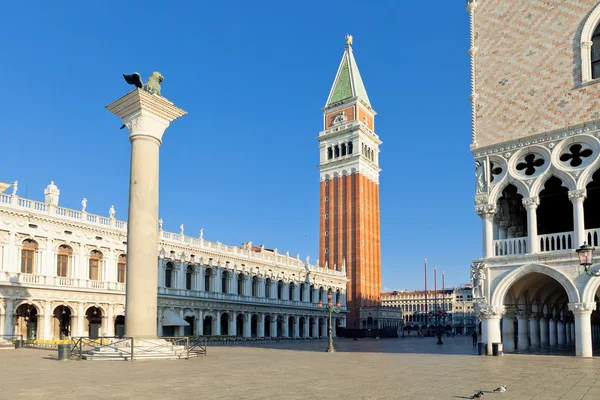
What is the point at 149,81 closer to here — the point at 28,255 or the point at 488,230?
the point at 488,230

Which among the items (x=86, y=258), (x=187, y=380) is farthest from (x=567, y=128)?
(x=86, y=258)

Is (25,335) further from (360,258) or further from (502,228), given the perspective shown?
(360,258)

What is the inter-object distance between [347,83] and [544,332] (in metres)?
69.9

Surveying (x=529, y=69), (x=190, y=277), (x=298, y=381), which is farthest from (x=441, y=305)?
(x=298, y=381)

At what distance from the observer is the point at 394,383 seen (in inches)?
591

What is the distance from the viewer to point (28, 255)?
140ft

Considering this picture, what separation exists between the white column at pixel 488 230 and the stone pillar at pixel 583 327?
4328 millimetres

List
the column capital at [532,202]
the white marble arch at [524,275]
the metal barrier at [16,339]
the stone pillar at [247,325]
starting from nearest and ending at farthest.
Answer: the white marble arch at [524,275] → the column capital at [532,202] → the metal barrier at [16,339] → the stone pillar at [247,325]

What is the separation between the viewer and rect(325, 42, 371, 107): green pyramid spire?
94.7 meters

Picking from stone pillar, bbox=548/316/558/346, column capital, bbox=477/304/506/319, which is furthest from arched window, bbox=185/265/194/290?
column capital, bbox=477/304/506/319

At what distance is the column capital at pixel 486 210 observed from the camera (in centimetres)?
2691

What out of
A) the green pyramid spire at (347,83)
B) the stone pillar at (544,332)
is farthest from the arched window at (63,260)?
the green pyramid spire at (347,83)

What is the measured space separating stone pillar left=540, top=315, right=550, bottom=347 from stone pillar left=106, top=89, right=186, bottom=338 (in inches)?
798

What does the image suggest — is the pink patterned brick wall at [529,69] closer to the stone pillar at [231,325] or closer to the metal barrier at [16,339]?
the metal barrier at [16,339]
